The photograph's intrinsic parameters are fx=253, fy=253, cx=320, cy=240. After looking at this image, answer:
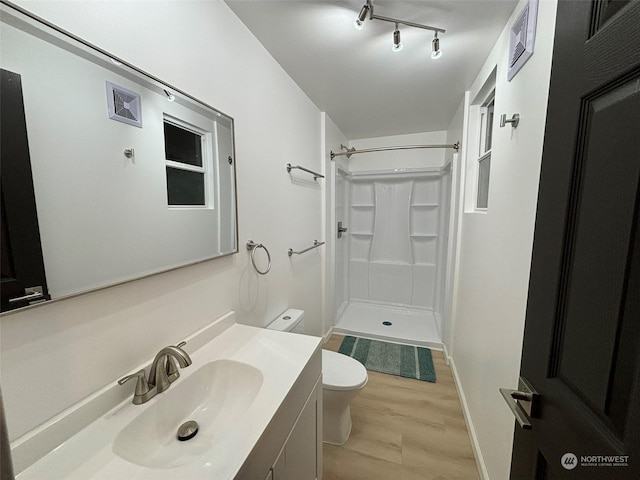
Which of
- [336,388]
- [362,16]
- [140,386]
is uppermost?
[362,16]

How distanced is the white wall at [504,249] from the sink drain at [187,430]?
4.02ft

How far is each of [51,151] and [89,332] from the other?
1.59 ft

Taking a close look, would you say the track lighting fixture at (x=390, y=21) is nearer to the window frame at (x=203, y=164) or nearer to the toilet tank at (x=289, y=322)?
the window frame at (x=203, y=164)

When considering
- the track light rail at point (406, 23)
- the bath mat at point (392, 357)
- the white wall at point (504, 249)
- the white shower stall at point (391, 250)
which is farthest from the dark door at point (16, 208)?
the white shower stall at point (391, 250)

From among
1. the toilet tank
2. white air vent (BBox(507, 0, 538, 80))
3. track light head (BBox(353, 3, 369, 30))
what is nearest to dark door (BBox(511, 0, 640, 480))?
white air vent (BBox(507, 0, 538, 80))

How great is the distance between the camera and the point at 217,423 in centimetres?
86

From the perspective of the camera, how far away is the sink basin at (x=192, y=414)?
72 cm

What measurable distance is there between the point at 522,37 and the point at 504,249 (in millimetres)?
896

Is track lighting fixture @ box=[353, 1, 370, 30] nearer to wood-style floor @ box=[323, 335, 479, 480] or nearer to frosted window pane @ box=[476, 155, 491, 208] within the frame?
frosted window pane @ box=[476, 155, 491, 208]

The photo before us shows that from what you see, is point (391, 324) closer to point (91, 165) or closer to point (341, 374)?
point (341, 374)

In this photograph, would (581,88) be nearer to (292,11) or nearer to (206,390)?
(292,11)

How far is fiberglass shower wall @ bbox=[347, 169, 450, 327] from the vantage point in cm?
337

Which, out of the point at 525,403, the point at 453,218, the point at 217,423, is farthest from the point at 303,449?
the point at 453,218

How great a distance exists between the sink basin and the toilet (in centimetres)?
59
